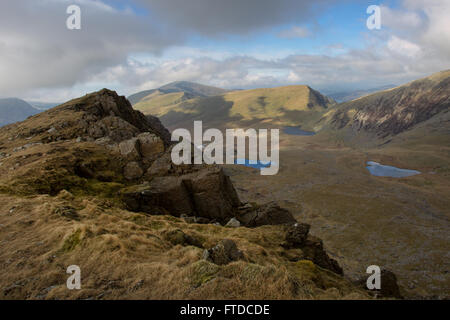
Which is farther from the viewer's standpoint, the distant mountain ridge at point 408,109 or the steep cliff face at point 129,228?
the distant mountain ridge at point 408,109

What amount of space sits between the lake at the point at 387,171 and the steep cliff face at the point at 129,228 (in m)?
92.0

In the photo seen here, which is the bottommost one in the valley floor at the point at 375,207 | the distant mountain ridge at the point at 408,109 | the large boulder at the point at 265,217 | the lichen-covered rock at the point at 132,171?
the valley floor at the point at 375,207

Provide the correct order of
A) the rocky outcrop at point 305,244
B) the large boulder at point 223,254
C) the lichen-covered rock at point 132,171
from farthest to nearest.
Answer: the lichen-covered rock at point 132,171 → the rocky outcrop at point 305,244 → the large boulder at point 223,254

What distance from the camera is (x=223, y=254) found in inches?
440

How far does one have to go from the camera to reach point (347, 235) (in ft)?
156

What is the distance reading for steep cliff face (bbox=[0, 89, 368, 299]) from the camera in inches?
357

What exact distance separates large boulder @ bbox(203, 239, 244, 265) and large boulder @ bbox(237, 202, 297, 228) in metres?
12.7

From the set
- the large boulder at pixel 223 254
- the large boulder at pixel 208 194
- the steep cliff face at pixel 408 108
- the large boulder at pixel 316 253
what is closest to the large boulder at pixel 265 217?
the large boulder at pixel 208 194

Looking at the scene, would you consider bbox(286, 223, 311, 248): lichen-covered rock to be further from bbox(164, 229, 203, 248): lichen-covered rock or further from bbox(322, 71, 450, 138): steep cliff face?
bbox(322, 71, 450, 138): steep cliff face

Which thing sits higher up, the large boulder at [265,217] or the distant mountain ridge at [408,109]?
the distant mountain ridge at [408,109]

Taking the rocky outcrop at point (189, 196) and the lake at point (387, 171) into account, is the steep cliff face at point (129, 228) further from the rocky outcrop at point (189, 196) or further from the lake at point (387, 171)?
the lake at point (387, 171)

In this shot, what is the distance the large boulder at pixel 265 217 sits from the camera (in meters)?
24.9

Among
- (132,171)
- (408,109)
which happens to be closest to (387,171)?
(408,109)
